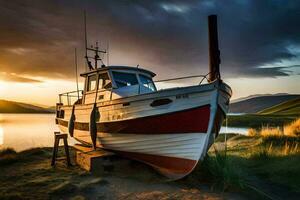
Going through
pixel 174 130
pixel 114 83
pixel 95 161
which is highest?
pixel 114 83

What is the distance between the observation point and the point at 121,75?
10.8 metres

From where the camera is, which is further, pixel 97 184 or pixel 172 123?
pixel 172 123

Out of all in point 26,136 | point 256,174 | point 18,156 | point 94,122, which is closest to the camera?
point 256,174

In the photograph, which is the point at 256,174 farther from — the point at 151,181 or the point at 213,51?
the point at 213,51

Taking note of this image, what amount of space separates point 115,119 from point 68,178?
2459mm

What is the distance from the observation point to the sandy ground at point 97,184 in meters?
6.66

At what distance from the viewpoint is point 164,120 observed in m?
7.74

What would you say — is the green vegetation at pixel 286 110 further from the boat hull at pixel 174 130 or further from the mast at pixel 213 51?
the boat hull at pixel 174 130

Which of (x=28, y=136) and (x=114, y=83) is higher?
(x=114, y=83)

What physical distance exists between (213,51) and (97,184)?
16.9 feet

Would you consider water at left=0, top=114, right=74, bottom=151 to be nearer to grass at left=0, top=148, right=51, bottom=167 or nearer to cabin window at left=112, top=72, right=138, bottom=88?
grass at left=0, top=148, right=51, bottom=167

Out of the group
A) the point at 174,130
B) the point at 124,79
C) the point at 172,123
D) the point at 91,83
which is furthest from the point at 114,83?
the point at 174,130

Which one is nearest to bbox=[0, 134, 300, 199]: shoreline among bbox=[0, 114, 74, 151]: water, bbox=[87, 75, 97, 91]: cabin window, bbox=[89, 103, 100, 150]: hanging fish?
bbox=[89, 103, 100, 150]: hanging fish

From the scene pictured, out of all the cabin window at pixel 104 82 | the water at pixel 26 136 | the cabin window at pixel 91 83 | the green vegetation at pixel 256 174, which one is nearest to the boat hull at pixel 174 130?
the green vegetation at pixel 256 174
